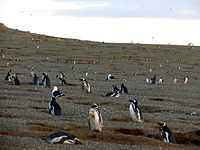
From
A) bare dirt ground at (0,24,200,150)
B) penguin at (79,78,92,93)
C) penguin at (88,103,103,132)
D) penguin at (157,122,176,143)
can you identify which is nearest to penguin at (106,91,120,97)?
bare dirt ground at (0,24,200,150)

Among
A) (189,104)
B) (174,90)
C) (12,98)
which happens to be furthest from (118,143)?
(174,90)

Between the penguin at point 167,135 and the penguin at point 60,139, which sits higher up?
the penguin at point 60,139

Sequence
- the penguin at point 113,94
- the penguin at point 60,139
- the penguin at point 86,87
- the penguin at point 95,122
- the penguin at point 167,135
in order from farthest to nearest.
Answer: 1. the penguin at point 86,87
2. the penguin at point 113,94
3. the penguin at point 95,122
4. the penguin at point 167,135
5. the penguin at point 60,139

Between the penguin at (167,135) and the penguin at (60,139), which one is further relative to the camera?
the penguin at (167,135)

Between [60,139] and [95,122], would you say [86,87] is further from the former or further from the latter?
[60,139]

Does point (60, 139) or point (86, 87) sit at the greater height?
point (86, 87)

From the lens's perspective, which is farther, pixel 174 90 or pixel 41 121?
pixel 174 90

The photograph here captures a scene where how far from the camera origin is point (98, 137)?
14539 mm

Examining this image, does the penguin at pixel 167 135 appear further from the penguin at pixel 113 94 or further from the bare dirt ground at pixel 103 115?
the penguin at pixel 113 94

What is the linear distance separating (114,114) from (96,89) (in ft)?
31.2

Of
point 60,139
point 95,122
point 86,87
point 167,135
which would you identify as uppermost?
point 86,87

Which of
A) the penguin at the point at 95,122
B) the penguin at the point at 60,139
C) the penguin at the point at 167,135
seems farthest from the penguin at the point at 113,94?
the penguin at the point at 60,139

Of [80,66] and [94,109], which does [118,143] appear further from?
[80,66]

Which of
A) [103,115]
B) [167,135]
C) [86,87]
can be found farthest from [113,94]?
[167,135]
